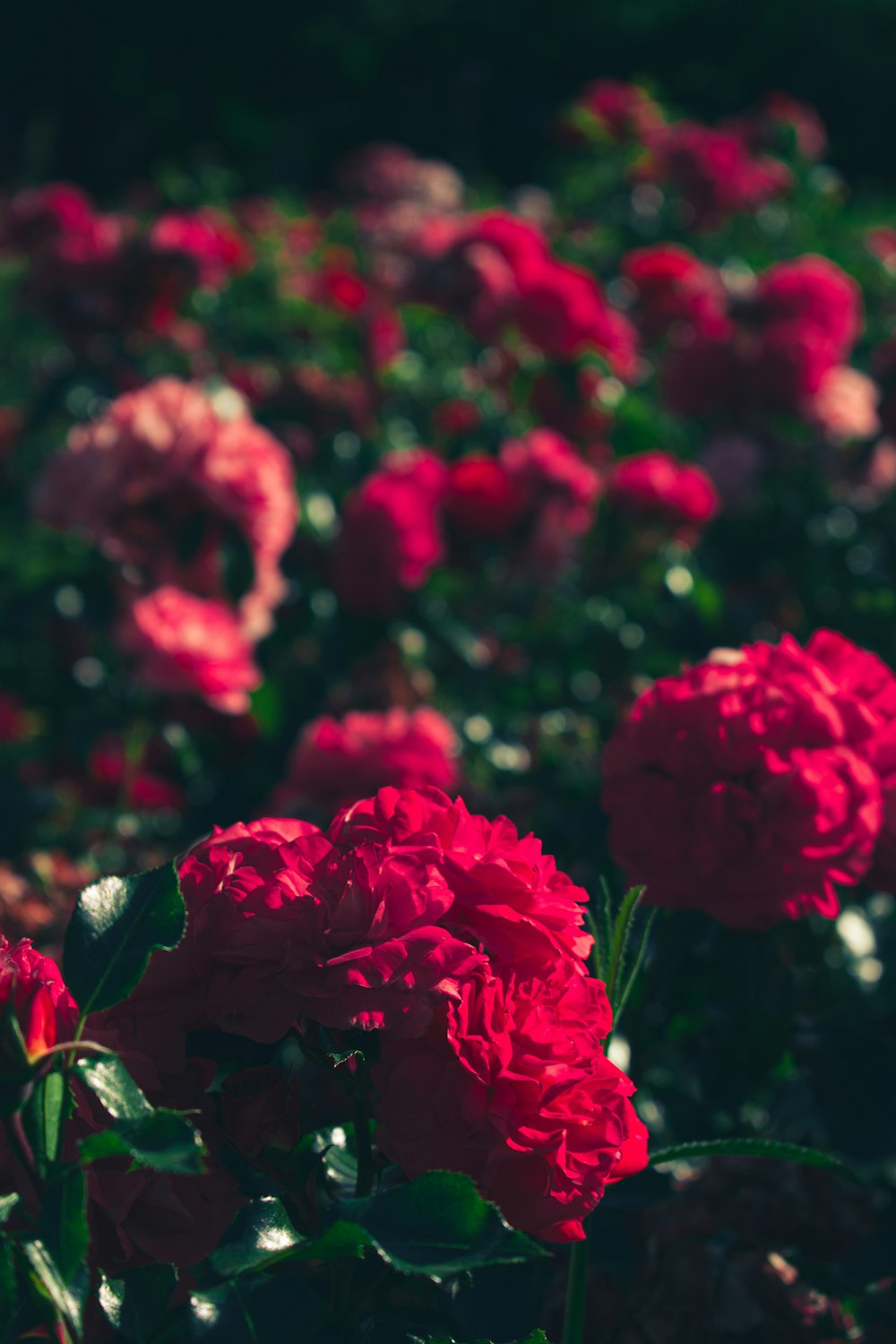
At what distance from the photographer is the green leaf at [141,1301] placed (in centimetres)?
72

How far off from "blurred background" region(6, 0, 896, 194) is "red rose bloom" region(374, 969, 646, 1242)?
9653 millimetres

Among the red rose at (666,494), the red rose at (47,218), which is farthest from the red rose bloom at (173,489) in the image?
the red rose at (47,218)

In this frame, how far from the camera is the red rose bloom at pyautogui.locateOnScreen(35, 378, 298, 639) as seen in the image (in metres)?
1.88

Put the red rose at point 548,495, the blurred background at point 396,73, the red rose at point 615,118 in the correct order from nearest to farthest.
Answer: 1. the red rose at point 548,495
2. the red rose at point 615,118
3. the blurred background at point 396,73

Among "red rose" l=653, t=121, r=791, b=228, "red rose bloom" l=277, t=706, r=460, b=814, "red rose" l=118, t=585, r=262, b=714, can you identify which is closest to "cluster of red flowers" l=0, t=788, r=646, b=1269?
"red rose bloom" l=277, t=706, r=460, b=814

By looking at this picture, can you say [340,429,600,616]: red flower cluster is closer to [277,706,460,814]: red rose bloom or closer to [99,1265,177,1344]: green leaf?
[277,706,460,814]: red rose bloom

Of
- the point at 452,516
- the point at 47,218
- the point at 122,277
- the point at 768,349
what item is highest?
the point at 768,349

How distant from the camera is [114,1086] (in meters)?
0.65

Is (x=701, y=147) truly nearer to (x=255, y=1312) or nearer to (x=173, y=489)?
(x=173, y=489)

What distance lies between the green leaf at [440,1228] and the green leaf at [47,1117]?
15 cm

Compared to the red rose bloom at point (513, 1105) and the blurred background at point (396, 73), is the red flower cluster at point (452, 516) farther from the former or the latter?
the blurred background at point (396, 73)

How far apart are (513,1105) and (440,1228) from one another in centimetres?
9

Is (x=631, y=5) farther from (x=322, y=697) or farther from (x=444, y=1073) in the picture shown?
(x=444, y=1073)

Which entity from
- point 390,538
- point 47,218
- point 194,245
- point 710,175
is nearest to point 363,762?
point 390,538
